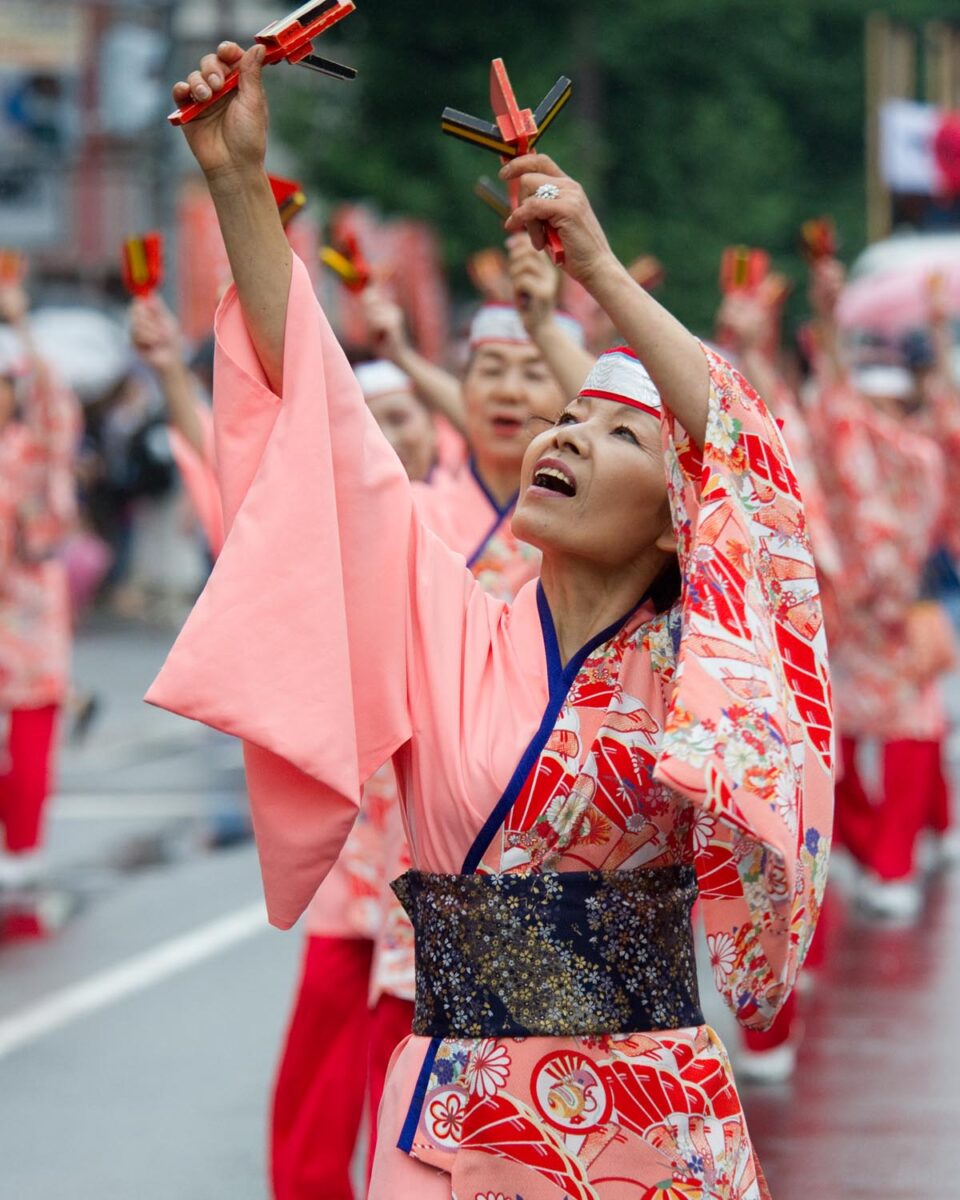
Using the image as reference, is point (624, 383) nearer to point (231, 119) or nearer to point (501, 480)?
point (231, 119)

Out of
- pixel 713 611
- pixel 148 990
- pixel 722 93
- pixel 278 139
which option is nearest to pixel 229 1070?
pixel 148 990

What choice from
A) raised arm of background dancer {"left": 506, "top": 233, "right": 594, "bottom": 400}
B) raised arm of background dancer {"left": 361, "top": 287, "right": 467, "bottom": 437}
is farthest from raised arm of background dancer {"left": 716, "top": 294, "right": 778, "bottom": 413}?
raised arm of background dancer {"left": 506, "top": 233, "right": 594, "bottom": 400}

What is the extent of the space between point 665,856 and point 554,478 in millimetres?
516

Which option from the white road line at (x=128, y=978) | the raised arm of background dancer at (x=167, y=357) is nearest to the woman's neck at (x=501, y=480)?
the raised arm of background dancer at (x=167, y=357)

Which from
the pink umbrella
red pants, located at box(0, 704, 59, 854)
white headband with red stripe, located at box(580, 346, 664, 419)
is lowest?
red pants, located at box(0, 704, 59, 854)

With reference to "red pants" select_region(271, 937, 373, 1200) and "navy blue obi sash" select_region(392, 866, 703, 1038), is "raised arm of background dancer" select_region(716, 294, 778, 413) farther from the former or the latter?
"navy blue obi sash" select_region(392, 866, 703, 1038)

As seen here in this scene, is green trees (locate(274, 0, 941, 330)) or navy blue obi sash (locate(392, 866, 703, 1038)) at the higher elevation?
green trees (locate(274, 0, 941, 330))

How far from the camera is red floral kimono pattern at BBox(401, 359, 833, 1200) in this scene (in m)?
2.75

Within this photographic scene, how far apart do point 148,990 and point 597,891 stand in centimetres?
457

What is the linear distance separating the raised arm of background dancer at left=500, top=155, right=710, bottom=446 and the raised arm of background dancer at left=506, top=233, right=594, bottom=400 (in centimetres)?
144

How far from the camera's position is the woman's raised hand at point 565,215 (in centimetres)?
276

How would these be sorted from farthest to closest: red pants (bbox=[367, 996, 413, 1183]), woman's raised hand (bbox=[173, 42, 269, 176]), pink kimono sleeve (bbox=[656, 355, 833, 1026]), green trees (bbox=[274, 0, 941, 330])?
green trees (bbox=[274, 0, 941, 330]) → red pants (bbox=[367, 996, 413, 1183]) → woman's raised hand (bbox=[173, 42, 269, 176]) → pink kimono sleeve (bbox=[656, 355, 833, 1026])

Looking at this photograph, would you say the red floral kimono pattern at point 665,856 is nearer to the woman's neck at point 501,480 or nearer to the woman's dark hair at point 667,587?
the woman's dark hair at point 667,587

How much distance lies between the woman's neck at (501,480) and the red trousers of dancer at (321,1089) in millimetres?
1038
